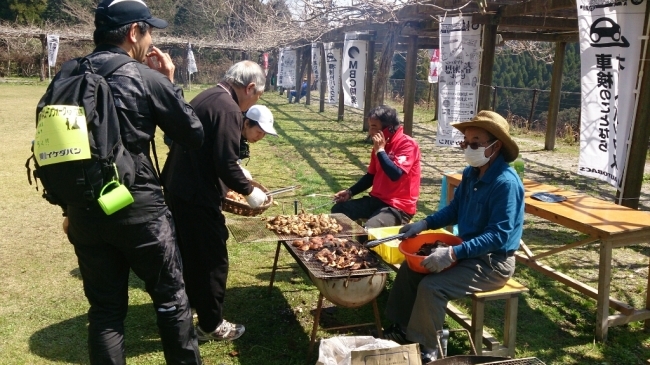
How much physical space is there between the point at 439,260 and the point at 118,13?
7.42ft

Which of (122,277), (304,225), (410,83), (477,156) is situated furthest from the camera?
(410,83)

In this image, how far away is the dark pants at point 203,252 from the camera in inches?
138

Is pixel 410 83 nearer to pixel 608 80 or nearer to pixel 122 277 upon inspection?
pixel 608 80

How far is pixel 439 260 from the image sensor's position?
10.6ft

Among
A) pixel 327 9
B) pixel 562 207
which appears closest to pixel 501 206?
pixel 562 207

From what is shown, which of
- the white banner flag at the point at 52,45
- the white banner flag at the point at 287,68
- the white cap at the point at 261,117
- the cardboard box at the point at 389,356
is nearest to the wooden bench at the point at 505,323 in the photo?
the cardboard box at the point at 389,356

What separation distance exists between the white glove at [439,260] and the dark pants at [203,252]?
1.40 metres

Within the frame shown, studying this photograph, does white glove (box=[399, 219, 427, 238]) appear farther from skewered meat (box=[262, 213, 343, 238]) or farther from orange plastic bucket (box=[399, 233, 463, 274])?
skewered meat (box=[262, 213, 343, 238])

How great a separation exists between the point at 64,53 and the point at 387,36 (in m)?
31.4

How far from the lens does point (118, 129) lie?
95.1 inches

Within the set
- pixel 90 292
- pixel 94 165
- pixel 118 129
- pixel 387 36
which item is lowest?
pixel 90 292

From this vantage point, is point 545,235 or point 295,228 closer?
point 295,228

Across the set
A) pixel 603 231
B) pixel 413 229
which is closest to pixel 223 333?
pixel 413 229

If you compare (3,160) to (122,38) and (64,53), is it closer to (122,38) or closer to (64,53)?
(122,38)
